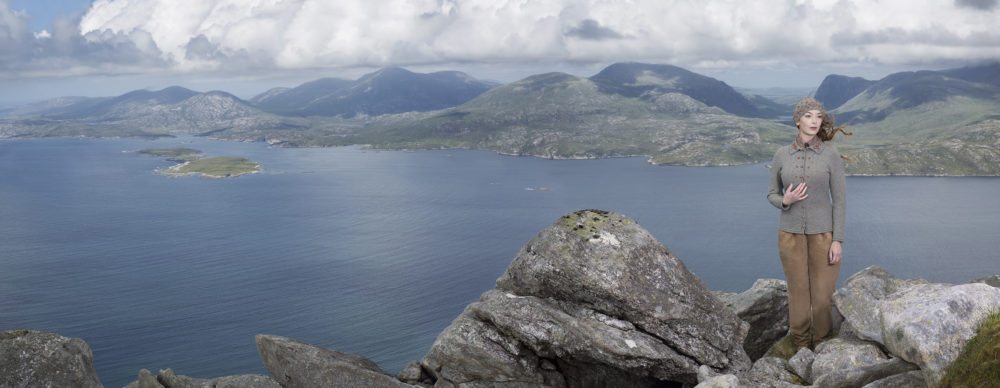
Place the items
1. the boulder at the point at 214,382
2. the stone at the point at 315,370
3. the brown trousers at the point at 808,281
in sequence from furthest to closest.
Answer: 1. the brown trousers at the point at 808,281
2. the stone at the point at 315,370
3. the boulder at the point at 214,382

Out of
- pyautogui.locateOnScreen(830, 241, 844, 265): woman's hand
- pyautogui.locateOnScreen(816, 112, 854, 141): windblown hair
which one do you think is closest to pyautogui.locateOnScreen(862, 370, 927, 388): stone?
pyautogui.locateOnScreen(830, 241, 844, 265): woman's hand

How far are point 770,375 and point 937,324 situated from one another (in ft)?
16.6

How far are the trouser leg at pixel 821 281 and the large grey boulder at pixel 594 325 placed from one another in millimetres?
2358

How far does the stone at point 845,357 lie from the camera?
655 inches

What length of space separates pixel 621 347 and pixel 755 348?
7.02 meters

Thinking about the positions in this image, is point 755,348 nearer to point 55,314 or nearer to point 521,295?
point 521,295

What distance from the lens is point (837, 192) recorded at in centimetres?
1812

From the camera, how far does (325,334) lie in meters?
123

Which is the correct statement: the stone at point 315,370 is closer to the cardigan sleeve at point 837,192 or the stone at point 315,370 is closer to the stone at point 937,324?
the stone at point 937,324

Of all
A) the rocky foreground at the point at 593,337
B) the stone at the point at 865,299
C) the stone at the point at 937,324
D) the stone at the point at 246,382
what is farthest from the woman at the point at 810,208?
the stone at the point at 246,382

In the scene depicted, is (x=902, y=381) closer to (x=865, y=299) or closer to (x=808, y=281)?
(x=808, y=281)

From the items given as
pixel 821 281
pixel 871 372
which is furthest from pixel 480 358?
pixel 821 281

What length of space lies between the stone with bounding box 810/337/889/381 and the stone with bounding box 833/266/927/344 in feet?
1.27

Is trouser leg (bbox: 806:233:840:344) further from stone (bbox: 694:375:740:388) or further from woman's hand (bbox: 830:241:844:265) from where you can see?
stone (bbox: 694:375:740:388)
